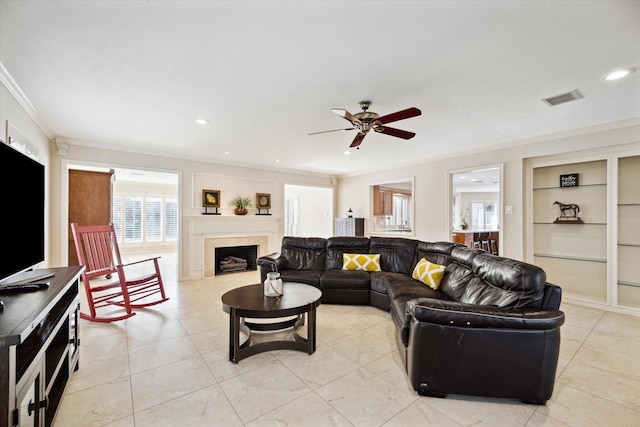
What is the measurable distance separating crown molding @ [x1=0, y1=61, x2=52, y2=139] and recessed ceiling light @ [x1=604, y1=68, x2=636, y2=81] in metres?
4.94

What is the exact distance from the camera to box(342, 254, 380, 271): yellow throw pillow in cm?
418

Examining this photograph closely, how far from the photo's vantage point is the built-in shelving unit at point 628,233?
363 centimetres

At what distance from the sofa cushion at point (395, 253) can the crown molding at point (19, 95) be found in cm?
443

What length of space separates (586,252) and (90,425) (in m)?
5.77

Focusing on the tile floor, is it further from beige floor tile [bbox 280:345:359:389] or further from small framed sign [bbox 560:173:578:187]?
small framed sign [bbox 560:173:578:187]

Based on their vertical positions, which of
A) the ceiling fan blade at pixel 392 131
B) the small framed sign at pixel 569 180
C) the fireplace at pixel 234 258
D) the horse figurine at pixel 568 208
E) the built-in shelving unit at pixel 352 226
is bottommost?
the fireplace at pixel 234 258

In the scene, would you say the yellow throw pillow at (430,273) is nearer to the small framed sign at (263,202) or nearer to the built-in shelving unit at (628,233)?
the built-in shelving unit at (628,233)

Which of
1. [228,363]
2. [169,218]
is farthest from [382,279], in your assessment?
[169,218]

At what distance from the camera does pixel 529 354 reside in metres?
1.79

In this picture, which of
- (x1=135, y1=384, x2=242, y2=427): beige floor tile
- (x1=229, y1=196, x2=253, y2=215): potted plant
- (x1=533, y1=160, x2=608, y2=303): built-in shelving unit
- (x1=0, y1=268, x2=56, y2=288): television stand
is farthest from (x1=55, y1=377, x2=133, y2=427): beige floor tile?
(x1=533, y1=160, x2=608, y2=303): built-in shelving unit

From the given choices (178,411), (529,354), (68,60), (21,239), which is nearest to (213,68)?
(68,60)

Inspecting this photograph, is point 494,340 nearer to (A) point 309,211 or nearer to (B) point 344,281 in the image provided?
(B) point 344,281

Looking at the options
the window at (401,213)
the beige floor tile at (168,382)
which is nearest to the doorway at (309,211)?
the window at (401,213)

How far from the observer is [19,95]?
2725mm
